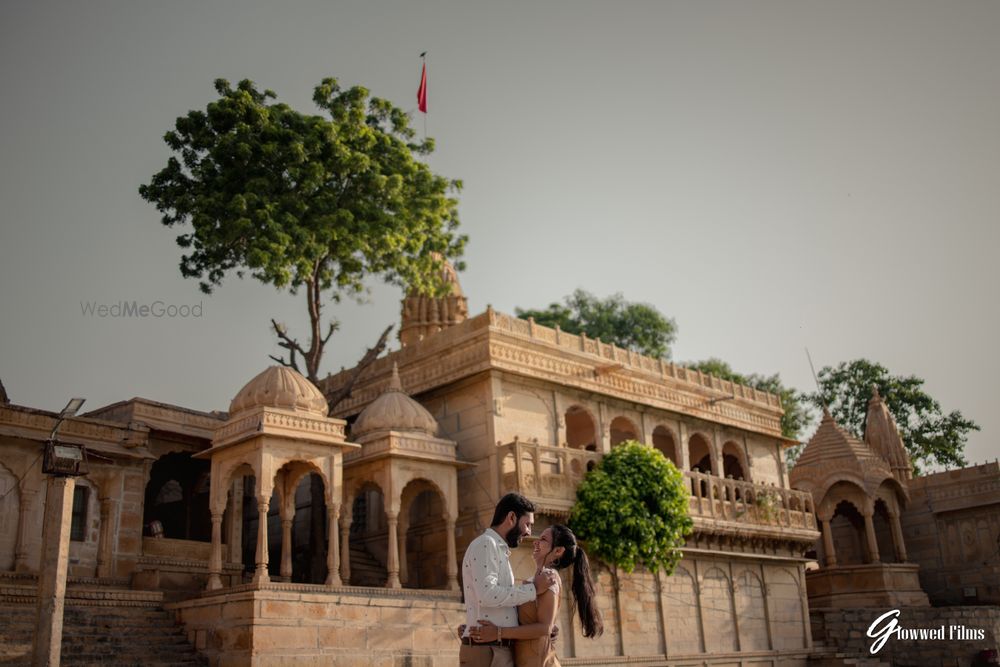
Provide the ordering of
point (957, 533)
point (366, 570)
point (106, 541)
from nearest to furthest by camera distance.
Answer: point (106, 541) → point (366, 570) → point (957, 533)

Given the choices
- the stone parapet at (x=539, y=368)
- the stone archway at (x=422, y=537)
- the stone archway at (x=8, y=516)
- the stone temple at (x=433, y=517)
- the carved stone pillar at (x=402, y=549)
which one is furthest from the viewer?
the stone parapet at (x=539, y=368)

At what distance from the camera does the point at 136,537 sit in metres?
19.2

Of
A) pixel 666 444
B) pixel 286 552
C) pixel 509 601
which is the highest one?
pixel 666 444

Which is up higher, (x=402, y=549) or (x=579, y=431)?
(x=579, y=431)

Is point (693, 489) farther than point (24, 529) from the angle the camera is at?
Yes

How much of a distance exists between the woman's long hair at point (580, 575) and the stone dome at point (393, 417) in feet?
40.6

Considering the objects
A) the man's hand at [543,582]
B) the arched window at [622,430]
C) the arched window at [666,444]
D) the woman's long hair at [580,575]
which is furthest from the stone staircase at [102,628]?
the arched window at [666,444]

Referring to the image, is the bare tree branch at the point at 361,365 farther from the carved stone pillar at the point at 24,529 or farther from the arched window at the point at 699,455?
the arched window at the point at 699,455

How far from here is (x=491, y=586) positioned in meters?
6.62

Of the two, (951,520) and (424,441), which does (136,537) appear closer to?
(424,441)

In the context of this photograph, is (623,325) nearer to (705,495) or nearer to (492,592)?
(705,495)

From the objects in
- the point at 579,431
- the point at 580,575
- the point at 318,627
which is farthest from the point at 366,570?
the point at 580,575

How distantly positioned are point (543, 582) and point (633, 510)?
14370mm

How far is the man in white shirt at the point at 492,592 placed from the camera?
21.7 feet
